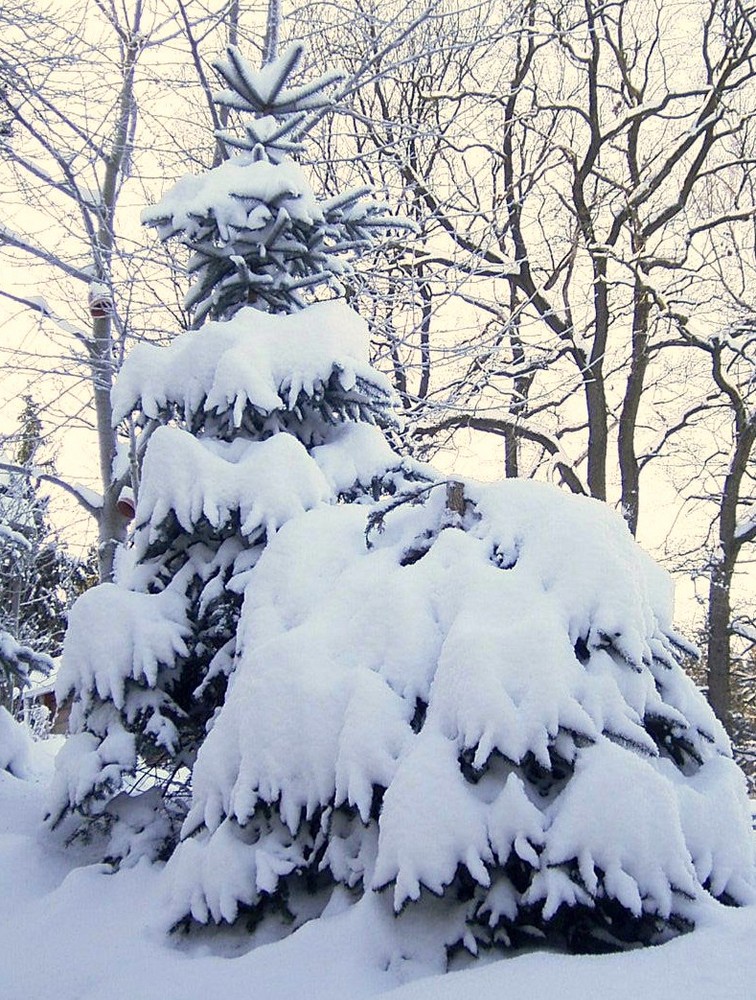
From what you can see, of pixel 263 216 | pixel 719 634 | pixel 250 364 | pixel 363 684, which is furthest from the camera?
pixel 719 634

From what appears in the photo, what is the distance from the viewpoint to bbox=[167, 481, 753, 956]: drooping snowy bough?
2248 mm

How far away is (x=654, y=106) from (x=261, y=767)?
13.5 m

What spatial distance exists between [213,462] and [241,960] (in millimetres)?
1953

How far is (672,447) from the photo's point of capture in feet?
49.3

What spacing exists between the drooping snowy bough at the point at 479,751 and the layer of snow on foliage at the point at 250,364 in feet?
3.25

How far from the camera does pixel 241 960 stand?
254 centimetres

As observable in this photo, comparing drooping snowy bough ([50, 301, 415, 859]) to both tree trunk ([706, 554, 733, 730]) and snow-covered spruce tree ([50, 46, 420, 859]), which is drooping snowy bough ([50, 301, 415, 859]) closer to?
snow-covered spruce tree ([50, 46, 420, 859])

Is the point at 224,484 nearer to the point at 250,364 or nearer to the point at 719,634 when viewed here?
the point at 250,364

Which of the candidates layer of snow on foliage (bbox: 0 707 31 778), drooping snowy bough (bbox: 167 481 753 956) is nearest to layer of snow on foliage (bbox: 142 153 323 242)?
drooping snowy bough (bbox: 167 481 753 956)

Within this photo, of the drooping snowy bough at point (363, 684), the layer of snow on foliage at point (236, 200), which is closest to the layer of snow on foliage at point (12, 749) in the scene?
the drooping snowy bough at point (363, 684)

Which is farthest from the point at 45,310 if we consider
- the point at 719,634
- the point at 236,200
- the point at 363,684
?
the point at 719,634

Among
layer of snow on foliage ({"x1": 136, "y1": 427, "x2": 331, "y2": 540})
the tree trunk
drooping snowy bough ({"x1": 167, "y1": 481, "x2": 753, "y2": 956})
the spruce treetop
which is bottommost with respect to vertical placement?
the tree trunk

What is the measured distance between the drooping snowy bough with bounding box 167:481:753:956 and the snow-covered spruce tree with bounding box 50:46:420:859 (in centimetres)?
52

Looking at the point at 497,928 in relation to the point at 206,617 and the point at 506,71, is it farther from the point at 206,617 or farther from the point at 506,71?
the point at 506,71
